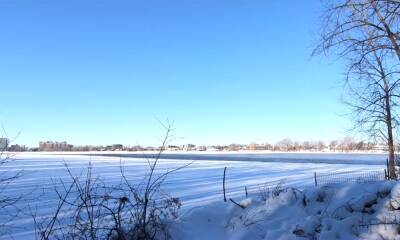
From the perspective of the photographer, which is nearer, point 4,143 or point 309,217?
point 309,217

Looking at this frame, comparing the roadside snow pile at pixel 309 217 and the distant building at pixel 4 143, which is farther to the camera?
the distant building at pixel 4 143

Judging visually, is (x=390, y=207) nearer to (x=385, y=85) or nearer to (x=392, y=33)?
(x=392, y=33)

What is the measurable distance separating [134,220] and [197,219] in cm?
148

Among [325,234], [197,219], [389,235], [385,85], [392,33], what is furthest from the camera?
[385,85]

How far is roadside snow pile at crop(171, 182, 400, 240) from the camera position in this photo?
5.72 meters

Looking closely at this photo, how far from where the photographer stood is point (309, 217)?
20.3ft

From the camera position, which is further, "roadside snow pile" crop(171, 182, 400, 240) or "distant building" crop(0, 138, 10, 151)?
"distant building" crop(0, 138, 10, 151)

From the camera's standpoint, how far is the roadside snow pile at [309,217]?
18.8ft

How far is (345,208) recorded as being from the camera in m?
6.32

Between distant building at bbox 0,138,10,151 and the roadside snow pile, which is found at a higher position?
distant building at bbox 0,138,10,151

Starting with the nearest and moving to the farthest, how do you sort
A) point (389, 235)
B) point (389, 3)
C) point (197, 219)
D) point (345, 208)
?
point (389, 235)
point (345, 208)
point (197, 219)
point (389, 3)

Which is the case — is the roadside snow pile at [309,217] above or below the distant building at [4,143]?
below

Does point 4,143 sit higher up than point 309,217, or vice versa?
point 4,143

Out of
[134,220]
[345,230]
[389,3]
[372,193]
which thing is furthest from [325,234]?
[389,3]
